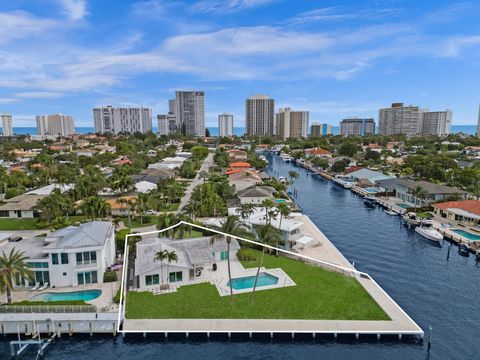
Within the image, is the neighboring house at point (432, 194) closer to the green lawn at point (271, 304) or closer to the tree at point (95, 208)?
the green lawn at point (271, 304)

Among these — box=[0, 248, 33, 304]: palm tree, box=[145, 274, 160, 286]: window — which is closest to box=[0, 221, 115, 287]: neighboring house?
box=[0, 248, 33, 304]: palm tree

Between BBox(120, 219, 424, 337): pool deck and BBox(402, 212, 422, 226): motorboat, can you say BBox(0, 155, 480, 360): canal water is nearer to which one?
BBox(120, 219, 424, 337): pool deck

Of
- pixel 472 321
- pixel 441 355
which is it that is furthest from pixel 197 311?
pixel 472 321

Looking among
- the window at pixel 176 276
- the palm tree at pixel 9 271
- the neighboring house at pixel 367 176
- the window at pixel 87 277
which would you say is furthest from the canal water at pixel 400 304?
the neighboring house at pixel 367 176

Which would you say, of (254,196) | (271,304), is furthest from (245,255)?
(254,196)

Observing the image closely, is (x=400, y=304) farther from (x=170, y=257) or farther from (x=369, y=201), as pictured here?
(x=369, y=201)
